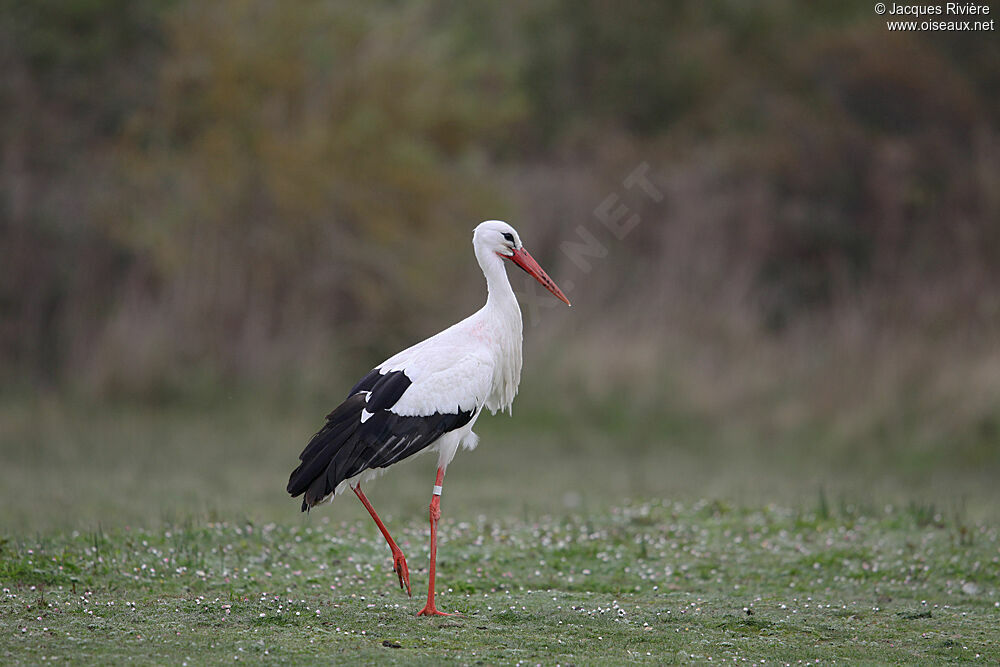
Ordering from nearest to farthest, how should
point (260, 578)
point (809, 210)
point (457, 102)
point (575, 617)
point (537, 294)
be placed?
1. point (575, 617)
2. point (260, 578)
3. point (537, 294)
4. point (457, 102)
5. point (809, 210)

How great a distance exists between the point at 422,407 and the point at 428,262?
11107mm

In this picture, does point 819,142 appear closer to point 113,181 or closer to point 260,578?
point 113,181

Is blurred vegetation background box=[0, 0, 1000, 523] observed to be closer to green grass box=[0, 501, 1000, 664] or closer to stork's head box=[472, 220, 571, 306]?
green grass box=[0, 501, 1000, 664]

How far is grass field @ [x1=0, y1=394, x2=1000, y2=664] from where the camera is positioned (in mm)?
6141

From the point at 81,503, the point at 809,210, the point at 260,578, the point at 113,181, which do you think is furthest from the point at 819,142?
the point at 260,578

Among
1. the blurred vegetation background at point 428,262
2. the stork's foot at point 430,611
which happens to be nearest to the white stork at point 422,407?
the stork's foot at point 430,611

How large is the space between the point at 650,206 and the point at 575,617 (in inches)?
558

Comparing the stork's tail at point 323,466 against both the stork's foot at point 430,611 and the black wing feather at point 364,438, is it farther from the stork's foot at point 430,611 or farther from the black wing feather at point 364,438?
the stork's foot at point 430,611

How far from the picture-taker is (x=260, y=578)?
7816 mm

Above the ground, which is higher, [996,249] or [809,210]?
[809,210]

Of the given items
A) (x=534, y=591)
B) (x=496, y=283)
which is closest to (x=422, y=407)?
(x=496, y=283)

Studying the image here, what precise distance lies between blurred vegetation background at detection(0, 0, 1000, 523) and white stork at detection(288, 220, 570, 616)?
4.68 m

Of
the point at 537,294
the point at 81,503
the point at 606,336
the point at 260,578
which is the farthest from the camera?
the point at 537,294

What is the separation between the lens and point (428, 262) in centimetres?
1831
